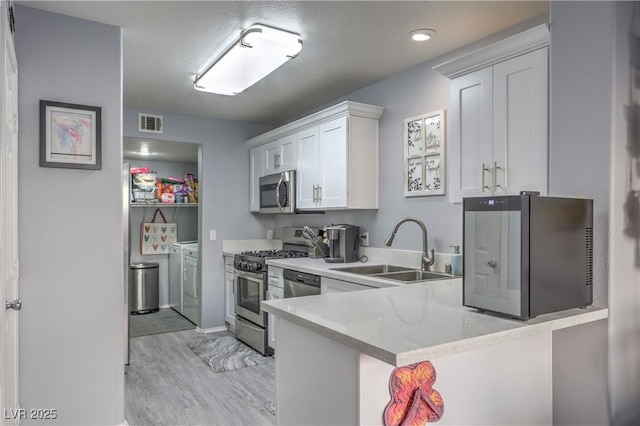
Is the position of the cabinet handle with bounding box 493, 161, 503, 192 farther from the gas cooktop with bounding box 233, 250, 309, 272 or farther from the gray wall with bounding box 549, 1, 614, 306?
the gas cooktop with bounding box 233, 250, 309, 272

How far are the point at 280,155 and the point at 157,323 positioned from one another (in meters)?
2.71

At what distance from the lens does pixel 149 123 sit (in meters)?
4.49

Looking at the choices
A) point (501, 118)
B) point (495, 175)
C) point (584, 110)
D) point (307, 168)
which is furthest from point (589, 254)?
point (307, 168)

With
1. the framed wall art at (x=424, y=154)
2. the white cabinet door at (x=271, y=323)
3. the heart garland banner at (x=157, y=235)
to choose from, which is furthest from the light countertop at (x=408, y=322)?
the heart garland banner at (x=157, y=235)

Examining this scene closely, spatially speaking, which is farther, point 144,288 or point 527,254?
point 144,288

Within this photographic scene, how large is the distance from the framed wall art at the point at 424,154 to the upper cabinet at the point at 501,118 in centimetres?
55

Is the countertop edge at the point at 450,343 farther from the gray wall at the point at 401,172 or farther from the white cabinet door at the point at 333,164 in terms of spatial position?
the white cabinet door at the point at 333,164

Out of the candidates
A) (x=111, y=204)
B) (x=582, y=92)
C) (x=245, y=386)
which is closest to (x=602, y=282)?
(x=582, y=92)

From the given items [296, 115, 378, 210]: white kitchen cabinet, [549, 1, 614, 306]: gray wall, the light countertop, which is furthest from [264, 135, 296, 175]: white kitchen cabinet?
[549, 1, 614, 306]: gray wall

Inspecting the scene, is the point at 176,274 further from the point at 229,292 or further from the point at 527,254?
the point at 527,254

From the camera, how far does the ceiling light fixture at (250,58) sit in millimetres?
2486

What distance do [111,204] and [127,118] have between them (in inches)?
87.8

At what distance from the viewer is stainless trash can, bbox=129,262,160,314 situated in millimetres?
5797

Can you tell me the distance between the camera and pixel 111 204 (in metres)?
2.51
